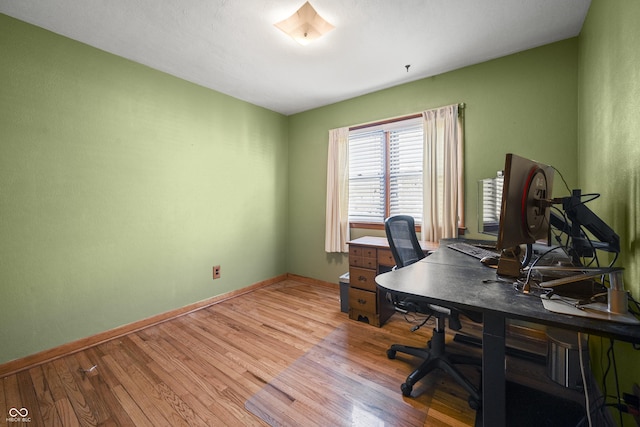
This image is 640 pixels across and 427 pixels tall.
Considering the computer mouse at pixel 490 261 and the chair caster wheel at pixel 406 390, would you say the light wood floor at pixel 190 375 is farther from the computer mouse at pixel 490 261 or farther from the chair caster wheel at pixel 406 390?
the computer mouse at pixel 490 261

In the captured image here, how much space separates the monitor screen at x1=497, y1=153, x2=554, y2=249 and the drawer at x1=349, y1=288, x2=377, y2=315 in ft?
5.26

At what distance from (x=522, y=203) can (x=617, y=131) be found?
33.9 inches

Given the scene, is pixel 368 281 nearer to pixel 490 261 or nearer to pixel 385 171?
pixel 490 261

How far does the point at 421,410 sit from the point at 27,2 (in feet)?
11.9

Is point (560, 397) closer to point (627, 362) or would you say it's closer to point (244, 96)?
point (627, 362)

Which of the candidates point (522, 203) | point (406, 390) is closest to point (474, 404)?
point (406, 390)

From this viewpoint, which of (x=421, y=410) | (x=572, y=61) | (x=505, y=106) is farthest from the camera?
(x=505, y=106)

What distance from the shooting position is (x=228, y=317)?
273 cm

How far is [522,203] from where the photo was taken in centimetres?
106

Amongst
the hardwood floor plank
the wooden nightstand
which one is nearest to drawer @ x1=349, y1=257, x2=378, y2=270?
the wooden nightstand

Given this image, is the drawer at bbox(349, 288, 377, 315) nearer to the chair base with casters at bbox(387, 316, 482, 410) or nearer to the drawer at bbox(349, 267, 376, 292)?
the drawer at bbox(349, 267, 376, 292)

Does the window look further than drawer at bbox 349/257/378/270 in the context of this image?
Yes

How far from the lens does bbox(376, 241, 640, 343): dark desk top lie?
31.5 inches

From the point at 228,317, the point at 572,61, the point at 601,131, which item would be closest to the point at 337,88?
the point at 572,61
